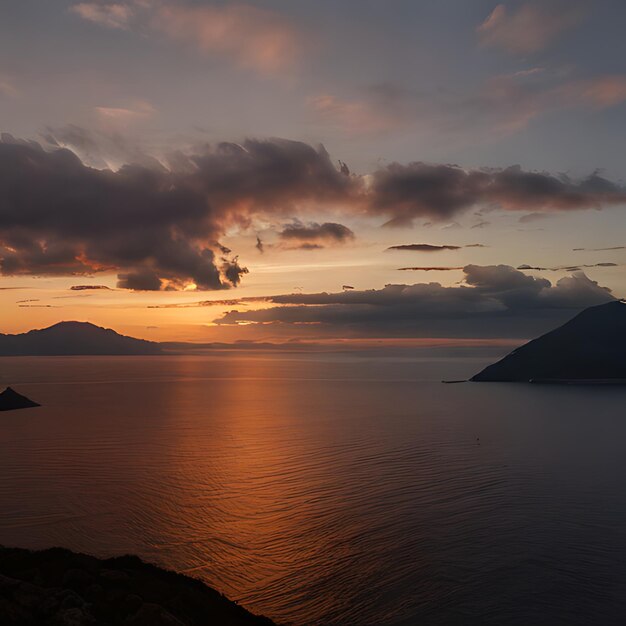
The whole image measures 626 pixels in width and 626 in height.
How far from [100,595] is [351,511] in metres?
28.3

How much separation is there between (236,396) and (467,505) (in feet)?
471

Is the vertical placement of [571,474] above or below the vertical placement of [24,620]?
below

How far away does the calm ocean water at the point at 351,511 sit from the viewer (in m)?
32.2

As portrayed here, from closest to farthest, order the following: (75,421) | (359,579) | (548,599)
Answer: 1. (548,599)
2. (359,579)
3. (75,421)

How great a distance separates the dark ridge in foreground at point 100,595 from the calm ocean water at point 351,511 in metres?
4.44

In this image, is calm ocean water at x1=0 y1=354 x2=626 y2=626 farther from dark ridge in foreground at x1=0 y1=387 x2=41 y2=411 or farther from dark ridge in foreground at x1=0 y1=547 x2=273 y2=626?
dark ridge in foreground at x1=0 y1=387 x2=41 y2=411

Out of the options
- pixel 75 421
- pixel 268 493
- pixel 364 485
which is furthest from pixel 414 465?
pixel 75 421

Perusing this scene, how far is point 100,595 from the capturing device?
993 inches

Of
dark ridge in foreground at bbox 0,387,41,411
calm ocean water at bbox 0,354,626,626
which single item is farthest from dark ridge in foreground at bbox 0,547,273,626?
dark ridge in foreground at bbox 0,387,41,411

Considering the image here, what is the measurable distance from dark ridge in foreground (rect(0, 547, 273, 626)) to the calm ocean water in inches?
175

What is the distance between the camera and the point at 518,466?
70250mm

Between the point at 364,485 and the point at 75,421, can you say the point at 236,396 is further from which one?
the point at 364,485

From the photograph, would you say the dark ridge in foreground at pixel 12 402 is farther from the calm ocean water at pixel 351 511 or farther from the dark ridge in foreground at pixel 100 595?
the dark ridge in foreground at pixel 100 595

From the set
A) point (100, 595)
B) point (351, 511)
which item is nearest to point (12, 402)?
point (351, 511)
